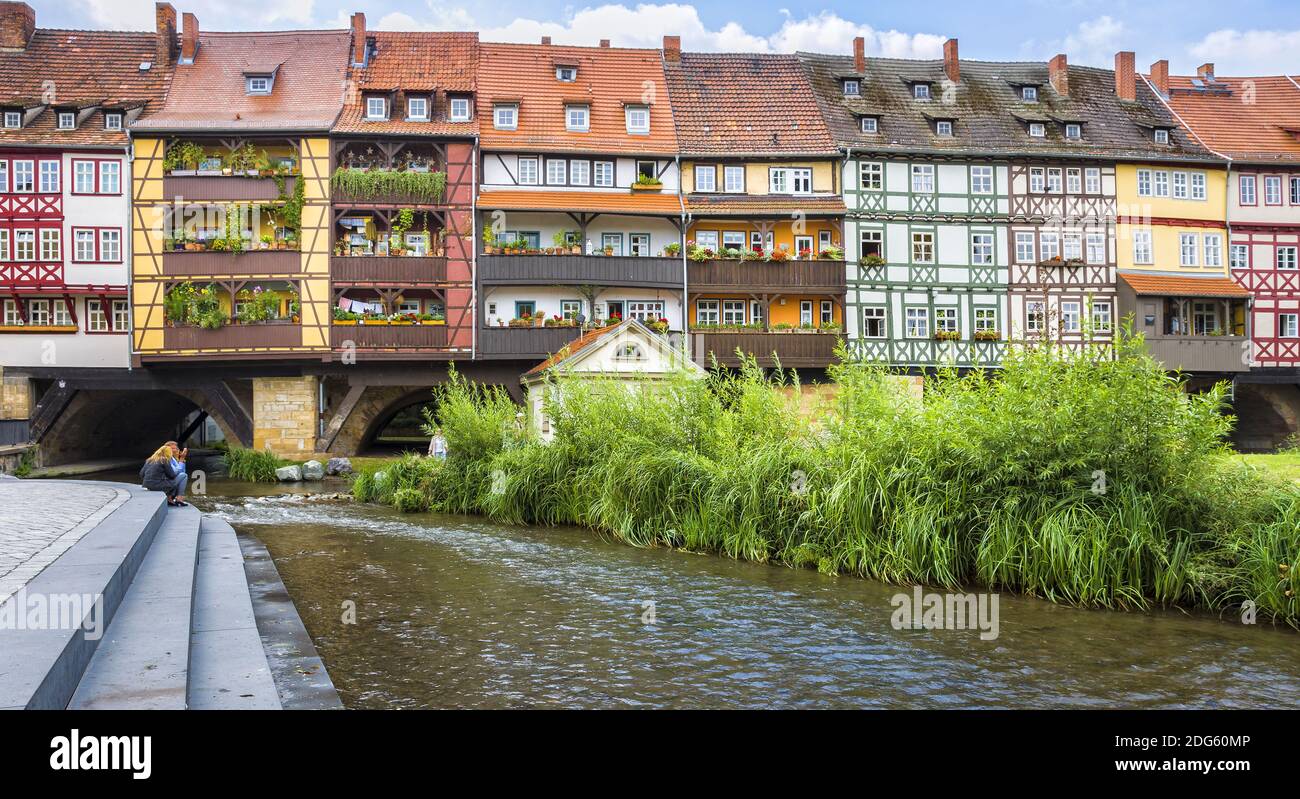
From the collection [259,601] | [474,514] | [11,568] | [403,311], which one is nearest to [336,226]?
[403,311]

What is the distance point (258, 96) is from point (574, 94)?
34.8 ft

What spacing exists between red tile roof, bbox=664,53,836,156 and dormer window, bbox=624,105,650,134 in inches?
45.4

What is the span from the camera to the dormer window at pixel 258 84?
33.9 meters

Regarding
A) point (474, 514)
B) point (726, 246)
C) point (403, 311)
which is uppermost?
point (726, 246)

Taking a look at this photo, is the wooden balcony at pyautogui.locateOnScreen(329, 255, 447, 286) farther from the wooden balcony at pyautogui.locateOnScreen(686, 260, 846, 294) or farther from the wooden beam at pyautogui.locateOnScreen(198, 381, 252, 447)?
the wooden balcony at pyautogui.locateOnScreen(686, 260, 846, 294)

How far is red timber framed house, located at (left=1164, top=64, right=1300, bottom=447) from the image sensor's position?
3638cm

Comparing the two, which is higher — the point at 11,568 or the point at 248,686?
the point at 11,568

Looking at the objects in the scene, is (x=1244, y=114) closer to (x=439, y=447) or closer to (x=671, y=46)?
(x=671, y=46)
